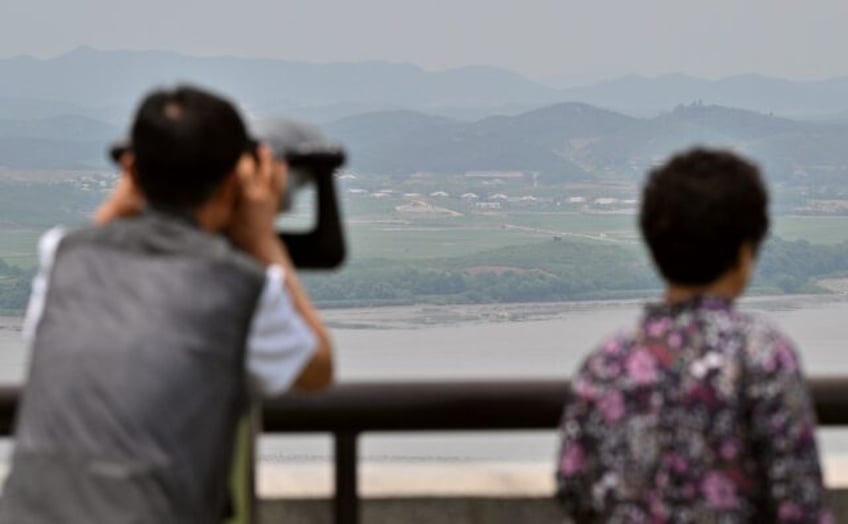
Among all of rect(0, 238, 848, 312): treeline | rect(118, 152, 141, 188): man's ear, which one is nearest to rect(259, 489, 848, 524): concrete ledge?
rect(118, 152, 141, 188): man's ear

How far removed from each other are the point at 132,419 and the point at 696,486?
0.87 metres

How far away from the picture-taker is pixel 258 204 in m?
3.22

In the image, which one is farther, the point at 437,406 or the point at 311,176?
the point at 437,406

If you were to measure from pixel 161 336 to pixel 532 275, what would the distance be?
337ft

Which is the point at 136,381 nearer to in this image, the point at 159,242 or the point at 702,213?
the point at 159,242

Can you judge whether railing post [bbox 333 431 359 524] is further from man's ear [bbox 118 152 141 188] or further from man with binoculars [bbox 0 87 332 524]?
man's ear [bbox 118 152 141 188]

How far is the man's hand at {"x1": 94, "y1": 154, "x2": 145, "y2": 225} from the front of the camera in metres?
3.24

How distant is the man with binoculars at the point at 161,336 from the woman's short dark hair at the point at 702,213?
1.84 feet

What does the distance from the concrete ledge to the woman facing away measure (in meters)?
1.55

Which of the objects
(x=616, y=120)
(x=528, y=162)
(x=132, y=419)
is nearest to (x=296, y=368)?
(x=132, y=419)

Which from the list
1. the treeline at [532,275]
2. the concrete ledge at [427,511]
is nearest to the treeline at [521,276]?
the treeline at [532,275]

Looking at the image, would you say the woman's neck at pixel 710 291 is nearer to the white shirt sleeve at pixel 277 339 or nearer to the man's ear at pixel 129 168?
the white shirt sleeve at pixel 277 339

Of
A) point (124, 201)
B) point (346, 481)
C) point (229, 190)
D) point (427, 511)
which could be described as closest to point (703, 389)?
point (229, 190)

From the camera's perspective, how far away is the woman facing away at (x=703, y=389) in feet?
10.4
